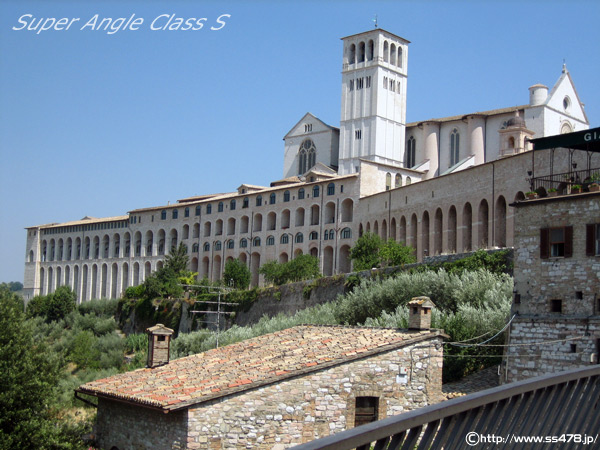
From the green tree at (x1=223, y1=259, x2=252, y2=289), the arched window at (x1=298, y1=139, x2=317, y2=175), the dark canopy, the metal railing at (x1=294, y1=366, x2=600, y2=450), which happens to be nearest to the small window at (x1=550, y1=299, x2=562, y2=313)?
the dark canopy

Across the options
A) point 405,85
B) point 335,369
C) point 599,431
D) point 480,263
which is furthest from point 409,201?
point 599,431

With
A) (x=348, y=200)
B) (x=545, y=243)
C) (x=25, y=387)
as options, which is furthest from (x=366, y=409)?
(x=348, y=200)

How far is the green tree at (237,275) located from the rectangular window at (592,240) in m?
44.8

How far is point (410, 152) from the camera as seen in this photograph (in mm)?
78188

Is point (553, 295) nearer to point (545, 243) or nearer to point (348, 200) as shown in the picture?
point (545, 243)

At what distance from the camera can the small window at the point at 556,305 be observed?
1992 cm

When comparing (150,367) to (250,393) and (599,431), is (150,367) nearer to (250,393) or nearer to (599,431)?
(250,393)

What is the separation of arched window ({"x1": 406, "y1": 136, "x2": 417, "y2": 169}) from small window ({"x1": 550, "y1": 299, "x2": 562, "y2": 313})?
57709 mm

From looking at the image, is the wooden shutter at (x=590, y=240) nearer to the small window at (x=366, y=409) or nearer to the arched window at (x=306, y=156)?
the small window at (x=366, y=409)

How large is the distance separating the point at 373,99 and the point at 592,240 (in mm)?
58846

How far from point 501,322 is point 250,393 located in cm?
974

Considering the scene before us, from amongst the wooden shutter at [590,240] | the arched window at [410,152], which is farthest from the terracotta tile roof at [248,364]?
the arched window at [410,152]

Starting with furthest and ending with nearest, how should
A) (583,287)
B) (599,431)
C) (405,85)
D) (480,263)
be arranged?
(405,85), (480,263), (583,287), (599,431)

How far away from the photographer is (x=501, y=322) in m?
23.2
